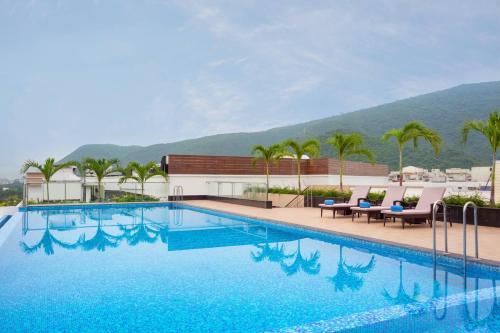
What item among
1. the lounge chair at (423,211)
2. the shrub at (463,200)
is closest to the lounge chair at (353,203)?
the lounge chair at (423,211)

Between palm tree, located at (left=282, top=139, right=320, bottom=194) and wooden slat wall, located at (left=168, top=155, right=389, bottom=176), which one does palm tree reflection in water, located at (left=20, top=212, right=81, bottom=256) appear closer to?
palm tree, located at (left=282, top=139, right=320, bottom=194)

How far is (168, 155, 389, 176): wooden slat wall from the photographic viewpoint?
22.6m

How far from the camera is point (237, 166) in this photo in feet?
79.3

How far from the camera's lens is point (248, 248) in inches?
351

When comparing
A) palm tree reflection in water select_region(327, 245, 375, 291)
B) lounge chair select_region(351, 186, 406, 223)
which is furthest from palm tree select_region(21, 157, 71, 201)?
palm tree reflection in water select_region(327, 245, 375, 291)

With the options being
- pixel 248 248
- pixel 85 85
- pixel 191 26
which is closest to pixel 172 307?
pixel 248 248

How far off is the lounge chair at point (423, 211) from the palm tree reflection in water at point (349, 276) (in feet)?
9.49

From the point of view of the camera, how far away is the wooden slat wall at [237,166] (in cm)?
2264

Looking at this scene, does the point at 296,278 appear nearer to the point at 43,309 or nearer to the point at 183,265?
the point at 183,265

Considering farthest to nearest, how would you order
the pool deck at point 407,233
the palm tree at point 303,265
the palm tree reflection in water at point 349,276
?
the pool deck at point 407,233 < the palm tree at point 303,265 < the palm tree reflection in water at point 349,276

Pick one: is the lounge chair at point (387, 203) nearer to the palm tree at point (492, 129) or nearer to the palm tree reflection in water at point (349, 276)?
the palm tree at point (492, 129)

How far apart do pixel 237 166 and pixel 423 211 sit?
14851 mm

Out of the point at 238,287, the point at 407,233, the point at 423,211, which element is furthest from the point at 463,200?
the point at 238,287

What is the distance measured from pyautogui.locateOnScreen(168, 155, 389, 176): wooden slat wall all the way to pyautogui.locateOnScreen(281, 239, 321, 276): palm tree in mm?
15259
